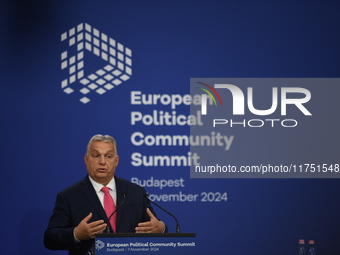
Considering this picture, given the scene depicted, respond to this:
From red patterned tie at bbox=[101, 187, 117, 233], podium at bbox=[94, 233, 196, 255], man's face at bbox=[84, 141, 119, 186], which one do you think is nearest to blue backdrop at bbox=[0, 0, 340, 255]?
man's face at bbox=[84, 141, 119, 186]

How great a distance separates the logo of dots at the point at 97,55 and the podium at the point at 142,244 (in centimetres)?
275

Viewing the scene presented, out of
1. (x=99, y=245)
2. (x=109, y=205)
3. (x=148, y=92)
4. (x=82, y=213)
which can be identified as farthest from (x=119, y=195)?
(x=148, y=92)

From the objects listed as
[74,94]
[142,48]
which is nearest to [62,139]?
[74,94]

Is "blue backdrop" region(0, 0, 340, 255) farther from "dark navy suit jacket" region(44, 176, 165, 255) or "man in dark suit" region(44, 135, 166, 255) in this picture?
"dark navy suit jacket" region(44, 176, 165, 255)

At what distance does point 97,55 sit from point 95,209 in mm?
2038

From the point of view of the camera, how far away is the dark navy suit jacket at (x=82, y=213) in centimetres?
423

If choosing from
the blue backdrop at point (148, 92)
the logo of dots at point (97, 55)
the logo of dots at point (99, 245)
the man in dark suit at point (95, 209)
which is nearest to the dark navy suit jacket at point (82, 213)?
the man in dark suit at point (95, 209)

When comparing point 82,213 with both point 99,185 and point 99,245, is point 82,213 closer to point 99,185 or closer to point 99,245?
point 99,185

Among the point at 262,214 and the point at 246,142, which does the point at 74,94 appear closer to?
the point at 246,142

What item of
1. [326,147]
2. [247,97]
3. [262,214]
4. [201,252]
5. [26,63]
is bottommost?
[201,252]

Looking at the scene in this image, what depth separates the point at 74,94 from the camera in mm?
5730

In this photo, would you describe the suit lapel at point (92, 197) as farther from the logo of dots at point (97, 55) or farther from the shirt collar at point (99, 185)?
the logo of dots at point (97, 55)

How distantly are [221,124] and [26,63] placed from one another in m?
2.22

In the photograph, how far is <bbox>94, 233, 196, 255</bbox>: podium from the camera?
10.5ft
